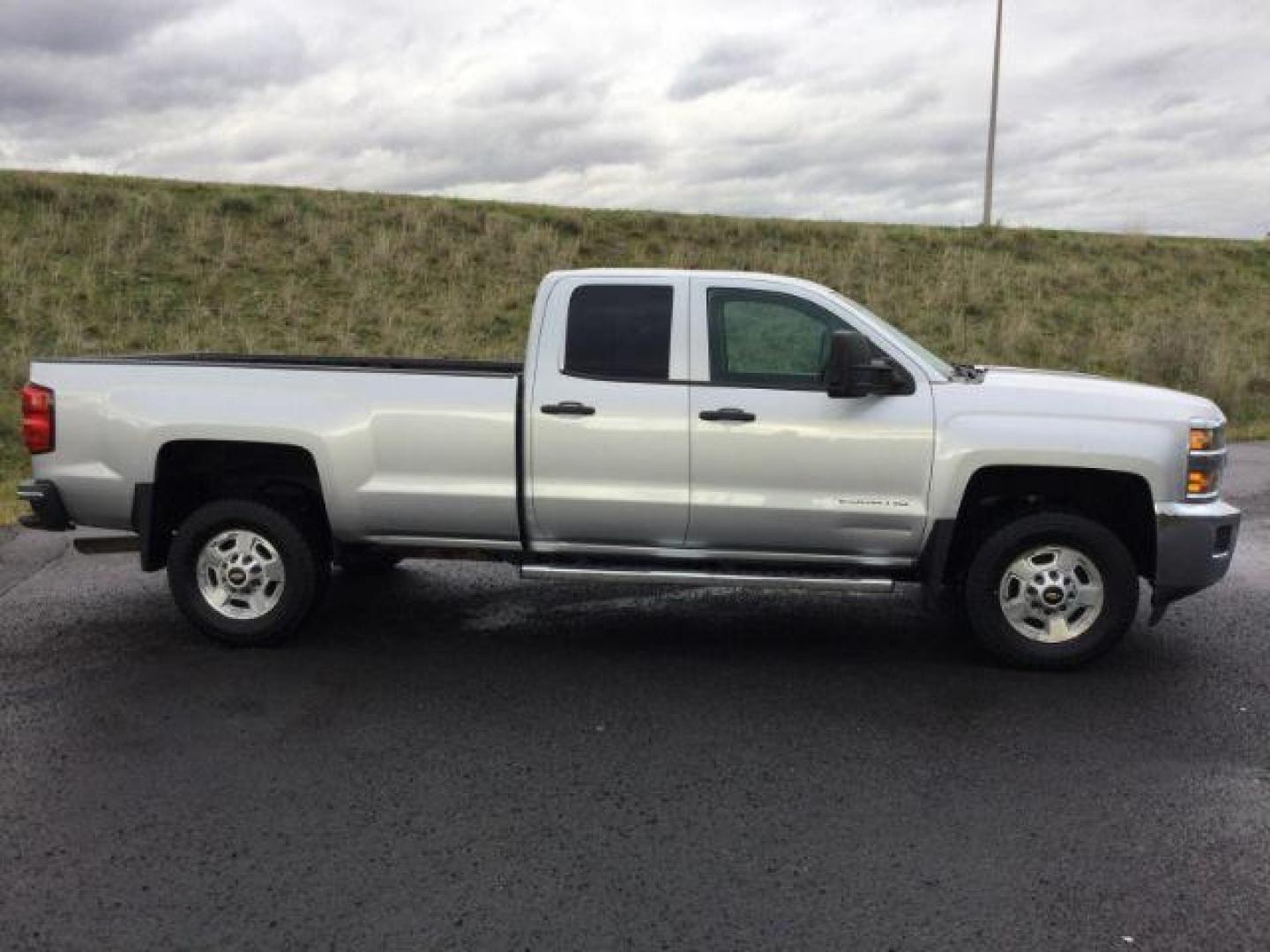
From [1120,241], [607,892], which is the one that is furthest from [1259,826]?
[1120,241]

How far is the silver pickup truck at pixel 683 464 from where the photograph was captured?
5.84 m

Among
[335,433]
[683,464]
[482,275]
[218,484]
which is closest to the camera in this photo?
[683,464]

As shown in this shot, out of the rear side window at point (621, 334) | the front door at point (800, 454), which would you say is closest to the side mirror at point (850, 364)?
the front door at point (800, 454)

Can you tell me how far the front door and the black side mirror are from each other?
89 millimetres

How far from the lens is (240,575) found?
20.7ft

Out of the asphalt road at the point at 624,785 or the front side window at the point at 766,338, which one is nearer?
the asphalt road at the point at 624,785

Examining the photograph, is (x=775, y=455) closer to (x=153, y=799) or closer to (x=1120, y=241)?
(x=153, y=799)

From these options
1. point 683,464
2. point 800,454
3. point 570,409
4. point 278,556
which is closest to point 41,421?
point 278,556

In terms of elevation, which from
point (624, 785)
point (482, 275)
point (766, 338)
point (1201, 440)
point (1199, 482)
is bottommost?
point (624, 785)

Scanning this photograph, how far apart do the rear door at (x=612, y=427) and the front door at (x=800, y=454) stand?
12cm

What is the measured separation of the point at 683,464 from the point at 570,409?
24.6 inches

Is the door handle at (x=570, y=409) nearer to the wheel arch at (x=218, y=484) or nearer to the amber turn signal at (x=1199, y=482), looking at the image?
the wheel arch at (x=218, y=484)

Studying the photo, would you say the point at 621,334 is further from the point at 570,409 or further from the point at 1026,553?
the point at 1026,553

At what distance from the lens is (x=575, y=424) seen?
19.7 ft
